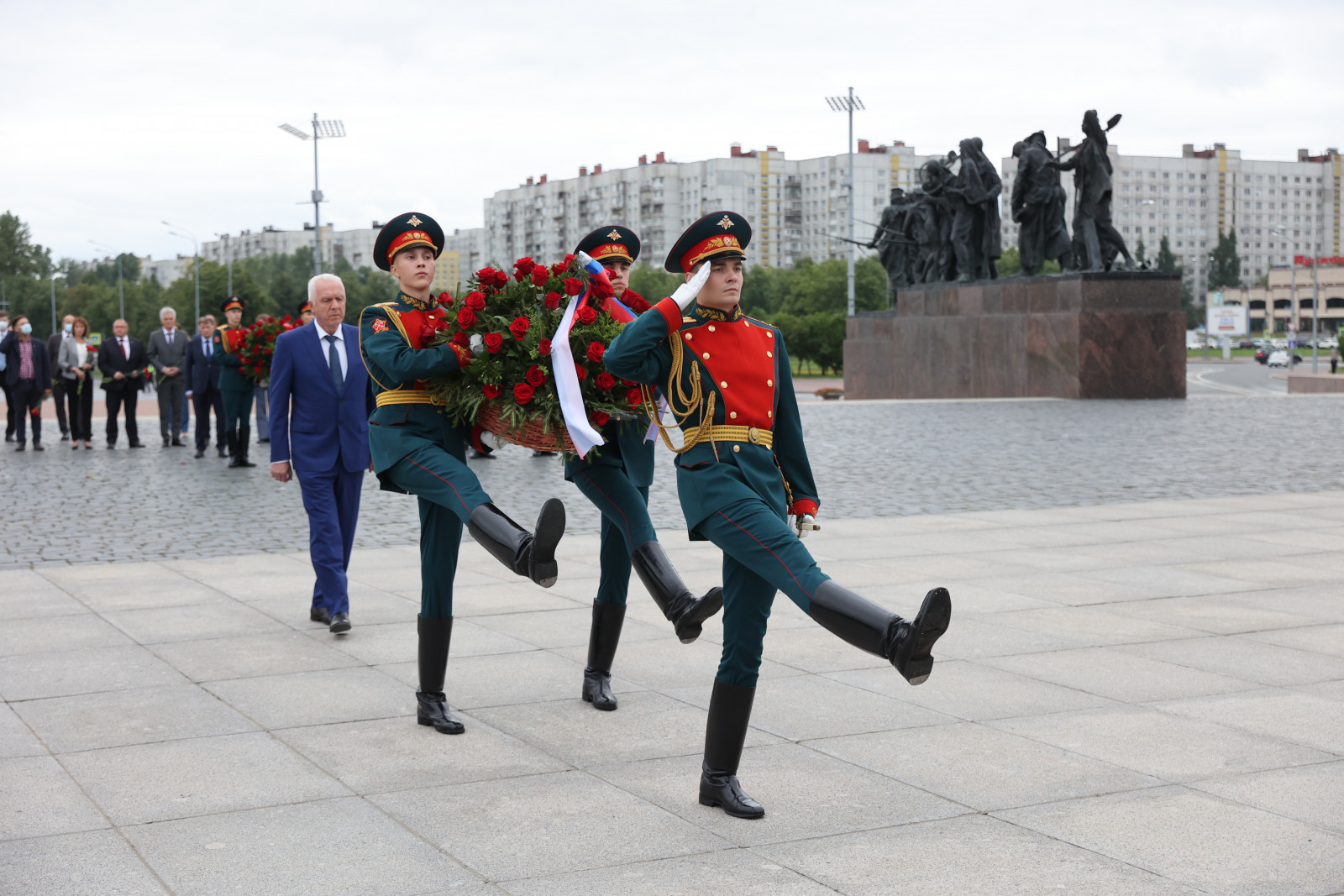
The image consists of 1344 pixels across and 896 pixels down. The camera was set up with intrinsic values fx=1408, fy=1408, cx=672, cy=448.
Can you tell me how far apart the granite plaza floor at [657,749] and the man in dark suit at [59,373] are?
12.8m

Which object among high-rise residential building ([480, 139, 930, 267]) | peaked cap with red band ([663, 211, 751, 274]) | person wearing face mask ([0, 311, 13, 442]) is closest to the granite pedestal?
person wearing face mask ([0, 311, 13, 442])

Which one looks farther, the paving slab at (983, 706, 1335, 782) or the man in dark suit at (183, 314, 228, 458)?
the man in dark suit at (183, 314, 228, 458)

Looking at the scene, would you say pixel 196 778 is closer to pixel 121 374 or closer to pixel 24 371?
pixel 121 374

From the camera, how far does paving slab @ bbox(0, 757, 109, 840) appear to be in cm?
407

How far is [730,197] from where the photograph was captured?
134m

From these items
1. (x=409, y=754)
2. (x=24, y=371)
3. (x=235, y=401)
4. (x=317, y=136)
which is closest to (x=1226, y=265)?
(x=317, y=136)

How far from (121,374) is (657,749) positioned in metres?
17.0

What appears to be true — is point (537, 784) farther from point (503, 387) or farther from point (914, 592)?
point (914, 592)

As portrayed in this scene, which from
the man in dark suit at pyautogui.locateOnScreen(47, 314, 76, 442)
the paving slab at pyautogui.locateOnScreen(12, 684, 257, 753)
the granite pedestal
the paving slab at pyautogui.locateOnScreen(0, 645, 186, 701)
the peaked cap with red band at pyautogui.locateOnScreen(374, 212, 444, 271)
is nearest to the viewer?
the paving slab at pyautogui.locateOnScreen(12, 684, 257, 753)

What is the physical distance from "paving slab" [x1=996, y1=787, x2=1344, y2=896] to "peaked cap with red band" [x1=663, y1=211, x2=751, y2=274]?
1.88 m

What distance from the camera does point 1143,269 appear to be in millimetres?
28766

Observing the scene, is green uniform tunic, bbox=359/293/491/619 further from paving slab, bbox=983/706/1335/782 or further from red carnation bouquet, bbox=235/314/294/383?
red carnation bouquet, bbox=235/314/294/383

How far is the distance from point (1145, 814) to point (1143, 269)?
26.4 meters

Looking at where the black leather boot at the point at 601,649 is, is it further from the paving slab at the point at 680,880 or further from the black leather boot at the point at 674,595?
the paving slab at the point at 680,880
